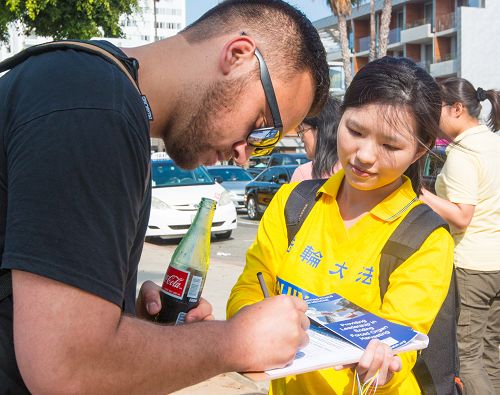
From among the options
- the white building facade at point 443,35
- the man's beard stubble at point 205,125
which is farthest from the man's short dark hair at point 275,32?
the white building facade at point 443,35

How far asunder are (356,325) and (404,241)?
1.49ft

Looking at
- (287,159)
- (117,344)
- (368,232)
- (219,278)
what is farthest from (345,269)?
(287,159)

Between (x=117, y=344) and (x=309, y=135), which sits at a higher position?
(x=117, y=344)

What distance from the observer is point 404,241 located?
7.15 feet

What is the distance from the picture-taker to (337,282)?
2.21m

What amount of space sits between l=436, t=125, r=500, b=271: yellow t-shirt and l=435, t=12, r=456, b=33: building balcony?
37.3 metres

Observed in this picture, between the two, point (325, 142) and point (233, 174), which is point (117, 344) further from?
point (233, 174)

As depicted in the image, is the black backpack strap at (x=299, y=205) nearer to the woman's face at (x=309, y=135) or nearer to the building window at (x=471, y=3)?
the woman's face at (x=309, y=135)

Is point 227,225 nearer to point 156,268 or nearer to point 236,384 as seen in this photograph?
point 156,268

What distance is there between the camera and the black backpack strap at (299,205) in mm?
2414

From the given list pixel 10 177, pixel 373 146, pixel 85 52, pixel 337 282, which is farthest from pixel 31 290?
pixel 373 146

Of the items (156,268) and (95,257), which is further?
(156,268)

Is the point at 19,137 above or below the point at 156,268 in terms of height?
above

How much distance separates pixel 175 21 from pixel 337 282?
132473 millimetres
